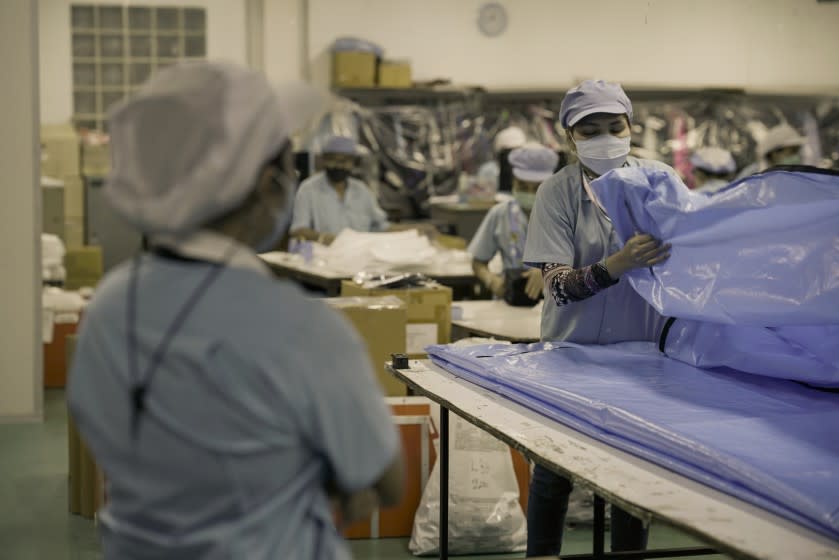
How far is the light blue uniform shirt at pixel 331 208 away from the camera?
6.25 m

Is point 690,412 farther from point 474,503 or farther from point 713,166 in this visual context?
point 713,166

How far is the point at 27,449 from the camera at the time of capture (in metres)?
4.86

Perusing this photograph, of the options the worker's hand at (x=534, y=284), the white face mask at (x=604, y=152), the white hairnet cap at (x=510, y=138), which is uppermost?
the white hairnet cap at (x=510, y=138)

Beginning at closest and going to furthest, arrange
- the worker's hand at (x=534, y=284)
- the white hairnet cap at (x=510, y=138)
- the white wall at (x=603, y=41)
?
the worker's hand at (x=534, y=284) → the white hairnet cap at (x=510, y=138) → the white wall at (x=603, y=41)

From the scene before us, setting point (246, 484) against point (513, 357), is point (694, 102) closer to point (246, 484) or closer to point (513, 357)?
point (513, 357)

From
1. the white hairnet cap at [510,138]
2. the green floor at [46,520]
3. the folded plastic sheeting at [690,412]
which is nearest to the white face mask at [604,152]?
the folded plastic sheeting at [690,412]

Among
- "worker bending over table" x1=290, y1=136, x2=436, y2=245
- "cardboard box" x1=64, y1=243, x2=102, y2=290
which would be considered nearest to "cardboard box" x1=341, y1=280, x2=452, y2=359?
"worker bending over table" x1=290, y1=136, x2=436, y2=245

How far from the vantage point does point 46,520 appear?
3.95m

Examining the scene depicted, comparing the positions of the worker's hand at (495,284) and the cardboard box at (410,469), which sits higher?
the worker's hand at (495,284)

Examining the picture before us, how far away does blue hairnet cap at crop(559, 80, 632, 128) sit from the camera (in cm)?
266

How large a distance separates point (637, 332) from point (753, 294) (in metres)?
0.46

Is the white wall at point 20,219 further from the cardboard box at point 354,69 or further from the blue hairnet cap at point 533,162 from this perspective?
the cardboard box at point 354,69

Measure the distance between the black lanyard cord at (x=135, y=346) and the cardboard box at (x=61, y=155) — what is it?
319 inches

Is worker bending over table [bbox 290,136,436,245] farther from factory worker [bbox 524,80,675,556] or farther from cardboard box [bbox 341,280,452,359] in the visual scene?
factory worker [bbox 524,80,675,556]
